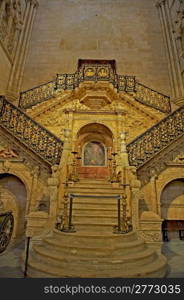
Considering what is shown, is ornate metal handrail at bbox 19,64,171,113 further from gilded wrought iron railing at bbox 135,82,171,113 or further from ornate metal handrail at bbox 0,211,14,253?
ornate metal handrail at bbox 0,211,14,253

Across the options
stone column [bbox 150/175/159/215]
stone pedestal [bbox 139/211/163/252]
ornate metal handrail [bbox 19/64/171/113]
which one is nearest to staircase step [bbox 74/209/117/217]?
stone pedestal [bbox 139/211/163/252]

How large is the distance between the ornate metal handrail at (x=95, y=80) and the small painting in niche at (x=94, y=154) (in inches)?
117

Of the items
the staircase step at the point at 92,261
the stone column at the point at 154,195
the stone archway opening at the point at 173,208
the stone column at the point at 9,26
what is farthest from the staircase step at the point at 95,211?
the stone column at the point at 9,26

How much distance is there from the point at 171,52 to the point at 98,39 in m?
5.12

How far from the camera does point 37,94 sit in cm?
945

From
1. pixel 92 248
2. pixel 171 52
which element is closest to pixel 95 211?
pixel 92 248

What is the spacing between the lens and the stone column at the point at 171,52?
10405 mm

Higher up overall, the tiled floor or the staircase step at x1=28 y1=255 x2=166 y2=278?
the staircase step at x1=28 y1=255 x2=166 y2=278

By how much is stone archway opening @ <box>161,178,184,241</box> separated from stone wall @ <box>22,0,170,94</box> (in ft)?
21.4

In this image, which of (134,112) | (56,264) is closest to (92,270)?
(56,264)

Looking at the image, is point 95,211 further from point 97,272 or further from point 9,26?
point 9,26

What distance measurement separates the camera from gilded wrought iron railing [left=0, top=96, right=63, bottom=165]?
20.4 ft

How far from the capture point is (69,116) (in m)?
8.41

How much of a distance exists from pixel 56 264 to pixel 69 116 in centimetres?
642
